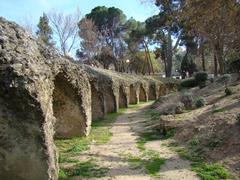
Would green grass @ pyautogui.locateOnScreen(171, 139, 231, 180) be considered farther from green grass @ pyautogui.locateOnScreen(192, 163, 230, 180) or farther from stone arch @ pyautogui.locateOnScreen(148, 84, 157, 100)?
stone arch @ pyautogui.locateOnScreen(148, 84, 157, 100)

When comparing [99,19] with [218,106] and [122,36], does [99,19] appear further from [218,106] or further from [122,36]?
[218,106]

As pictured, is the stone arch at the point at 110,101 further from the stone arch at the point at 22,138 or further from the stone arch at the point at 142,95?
the stone arch at the point at 22,138

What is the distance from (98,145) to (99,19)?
45.8m

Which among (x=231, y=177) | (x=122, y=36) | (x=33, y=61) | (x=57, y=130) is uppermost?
(x=122, y=36)

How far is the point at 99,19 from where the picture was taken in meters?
58.5

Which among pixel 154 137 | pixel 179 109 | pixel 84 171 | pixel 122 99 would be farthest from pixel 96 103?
pixel 84 171

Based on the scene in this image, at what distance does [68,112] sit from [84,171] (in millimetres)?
6324

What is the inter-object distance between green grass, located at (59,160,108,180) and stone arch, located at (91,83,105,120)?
37.9ft

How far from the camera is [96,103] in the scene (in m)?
22.8

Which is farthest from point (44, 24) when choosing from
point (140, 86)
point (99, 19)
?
point (140, 86)

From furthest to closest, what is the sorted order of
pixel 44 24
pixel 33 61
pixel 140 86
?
pixel 44 24
pixel 140 86
pixel 33 61

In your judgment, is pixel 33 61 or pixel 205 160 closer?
pixel 33 61

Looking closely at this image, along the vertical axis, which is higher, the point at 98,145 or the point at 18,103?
the point at 18,103

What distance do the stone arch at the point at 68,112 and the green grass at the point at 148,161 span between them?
463 cm
